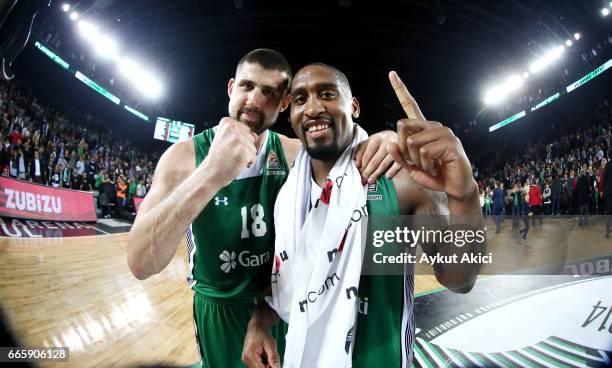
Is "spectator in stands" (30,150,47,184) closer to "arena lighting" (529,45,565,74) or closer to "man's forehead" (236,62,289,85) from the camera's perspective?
"man's forehead" (236,62,289,85)

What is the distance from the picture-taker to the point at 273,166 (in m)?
1.74

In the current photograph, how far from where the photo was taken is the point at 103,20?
445 inches

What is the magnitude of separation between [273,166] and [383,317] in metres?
0.94

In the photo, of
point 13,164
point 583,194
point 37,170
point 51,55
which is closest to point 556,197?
point 583,194

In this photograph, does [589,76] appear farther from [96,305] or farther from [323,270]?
[96,305]

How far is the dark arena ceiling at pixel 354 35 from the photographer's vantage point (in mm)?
10617

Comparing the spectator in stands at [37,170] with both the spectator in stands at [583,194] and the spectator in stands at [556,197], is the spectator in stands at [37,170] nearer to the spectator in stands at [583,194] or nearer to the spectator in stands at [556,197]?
the spectator in stands at [583,194]

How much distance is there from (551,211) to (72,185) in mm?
14696

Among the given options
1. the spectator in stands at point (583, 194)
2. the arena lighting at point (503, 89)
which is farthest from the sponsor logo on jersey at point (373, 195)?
the arena lighting at point (503, 89)

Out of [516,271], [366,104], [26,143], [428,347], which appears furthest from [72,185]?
[366,104]

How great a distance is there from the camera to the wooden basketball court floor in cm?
253

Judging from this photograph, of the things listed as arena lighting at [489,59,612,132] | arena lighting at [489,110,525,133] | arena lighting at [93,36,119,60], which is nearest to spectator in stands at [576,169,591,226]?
arena lighting at [489,59,612,132]

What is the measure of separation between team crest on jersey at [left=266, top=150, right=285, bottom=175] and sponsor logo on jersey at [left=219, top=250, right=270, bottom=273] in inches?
17.2

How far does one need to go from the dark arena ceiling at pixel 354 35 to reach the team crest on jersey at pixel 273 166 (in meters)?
9.75
